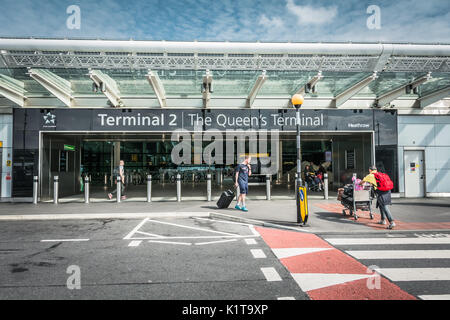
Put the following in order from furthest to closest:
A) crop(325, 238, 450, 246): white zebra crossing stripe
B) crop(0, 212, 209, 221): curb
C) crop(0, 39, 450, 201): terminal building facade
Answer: crop(0, 39, 450, 201): terminal building facade < crop(0, 212, 209, 221): curb < crop(325, 238, 450, 246): white zebra crossing stripe

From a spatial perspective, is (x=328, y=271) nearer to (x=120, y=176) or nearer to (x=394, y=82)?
(x=120, y=176)

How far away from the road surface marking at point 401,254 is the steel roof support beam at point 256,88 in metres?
7.06

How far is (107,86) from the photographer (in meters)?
11.5

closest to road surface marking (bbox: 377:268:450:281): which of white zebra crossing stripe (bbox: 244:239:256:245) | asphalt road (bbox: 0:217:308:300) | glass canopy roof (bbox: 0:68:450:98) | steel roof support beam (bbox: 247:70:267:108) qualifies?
asphalt road (bbox: 0:217:308:300)

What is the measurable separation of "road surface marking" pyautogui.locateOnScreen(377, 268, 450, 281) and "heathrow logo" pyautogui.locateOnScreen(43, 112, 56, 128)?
13.6 metres

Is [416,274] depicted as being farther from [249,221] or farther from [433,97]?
[433,97]

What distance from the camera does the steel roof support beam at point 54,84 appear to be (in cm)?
1020

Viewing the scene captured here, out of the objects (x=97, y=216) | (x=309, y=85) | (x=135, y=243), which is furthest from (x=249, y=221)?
(x=309, y=85)

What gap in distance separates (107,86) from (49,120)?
3427mm

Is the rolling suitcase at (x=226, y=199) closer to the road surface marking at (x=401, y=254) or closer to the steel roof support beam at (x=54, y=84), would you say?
the road surface marking at (x=401, y=254)

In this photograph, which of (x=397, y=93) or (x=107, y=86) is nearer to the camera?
(x=107, y=86)

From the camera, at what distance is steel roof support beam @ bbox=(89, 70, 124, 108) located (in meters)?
10.5

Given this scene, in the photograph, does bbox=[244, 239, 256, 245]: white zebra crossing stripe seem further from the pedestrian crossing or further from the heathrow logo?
the heathrow logo

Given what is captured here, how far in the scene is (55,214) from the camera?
8719 millimetres
